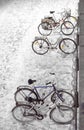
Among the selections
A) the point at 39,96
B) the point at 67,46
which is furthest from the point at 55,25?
the point at 39,96

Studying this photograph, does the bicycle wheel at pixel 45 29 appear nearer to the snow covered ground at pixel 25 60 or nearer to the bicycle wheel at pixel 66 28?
the snow covered ground at pixel 25 60

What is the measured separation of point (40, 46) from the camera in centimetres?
1140

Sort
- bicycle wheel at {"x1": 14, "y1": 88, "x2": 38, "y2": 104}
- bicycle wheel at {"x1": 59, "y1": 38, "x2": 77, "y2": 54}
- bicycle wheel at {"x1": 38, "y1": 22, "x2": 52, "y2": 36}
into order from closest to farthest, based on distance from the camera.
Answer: bicycle wheel at {"x1": 14, "y1": 88, "x2": 38, "y2": 104}, bicycle wheel at {"x1": 59, "y1": 38, "x2": 77, "y2": 54}, bicycle wheel at {"x1": 38, "y1": 22, "x2": 52, "y2": 36}

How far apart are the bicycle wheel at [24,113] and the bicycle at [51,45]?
309 centimetres

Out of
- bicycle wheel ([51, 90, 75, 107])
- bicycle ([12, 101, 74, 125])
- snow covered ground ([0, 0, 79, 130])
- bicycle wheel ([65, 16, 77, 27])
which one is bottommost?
bicycle ([12, 101, 74, 125])

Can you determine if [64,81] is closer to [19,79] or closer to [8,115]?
[19,79]

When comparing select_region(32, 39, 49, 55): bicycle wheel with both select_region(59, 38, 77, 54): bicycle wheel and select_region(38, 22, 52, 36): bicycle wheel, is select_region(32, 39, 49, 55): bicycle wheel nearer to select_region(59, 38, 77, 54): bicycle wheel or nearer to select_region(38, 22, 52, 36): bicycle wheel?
select_region(59, 38, 77, 54): bicycle wheel

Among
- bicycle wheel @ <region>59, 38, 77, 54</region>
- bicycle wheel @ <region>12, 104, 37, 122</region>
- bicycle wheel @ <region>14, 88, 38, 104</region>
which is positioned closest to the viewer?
bicycle wheel @ <region>12, 104, 37, 122</region>

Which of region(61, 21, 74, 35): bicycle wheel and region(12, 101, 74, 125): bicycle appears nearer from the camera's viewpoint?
region(12, 101, 74, 125): bicycle

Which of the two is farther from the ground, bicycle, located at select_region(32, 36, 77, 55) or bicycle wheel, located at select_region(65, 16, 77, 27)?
bicycle wheel, located at select_region(65, 16, 77, 27)

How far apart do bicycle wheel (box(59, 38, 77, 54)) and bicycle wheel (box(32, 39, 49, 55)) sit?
23.4 inches

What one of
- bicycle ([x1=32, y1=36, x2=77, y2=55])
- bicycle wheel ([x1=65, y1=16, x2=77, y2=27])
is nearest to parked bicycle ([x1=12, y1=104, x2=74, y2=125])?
bicycle ([x1=32, y1=36, x2=77, y2=55])

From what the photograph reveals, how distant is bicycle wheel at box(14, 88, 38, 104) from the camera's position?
9.03 metres

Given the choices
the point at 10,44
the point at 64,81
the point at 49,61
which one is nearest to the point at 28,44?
the point at 10,44
